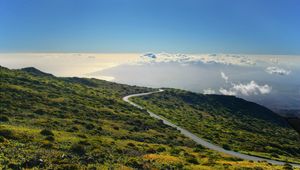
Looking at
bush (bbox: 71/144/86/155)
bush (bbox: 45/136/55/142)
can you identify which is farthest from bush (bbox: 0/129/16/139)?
bush (bbox: 71/144/86/155)

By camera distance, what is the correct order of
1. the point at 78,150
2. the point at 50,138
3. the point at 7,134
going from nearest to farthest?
the point at 78,150
the point at 7,134
the point at 50,138

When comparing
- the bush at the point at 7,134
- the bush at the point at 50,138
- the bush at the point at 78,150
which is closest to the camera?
the bush at the point at 78,150

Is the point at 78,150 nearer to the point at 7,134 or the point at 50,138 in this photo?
the point at 50,138

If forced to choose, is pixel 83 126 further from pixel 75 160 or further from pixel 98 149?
pixel 75 160

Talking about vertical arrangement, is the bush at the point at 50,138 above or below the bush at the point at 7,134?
below

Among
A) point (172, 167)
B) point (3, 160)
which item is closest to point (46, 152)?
point (3, 160)

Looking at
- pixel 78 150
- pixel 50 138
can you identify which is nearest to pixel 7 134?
pixel 50 138

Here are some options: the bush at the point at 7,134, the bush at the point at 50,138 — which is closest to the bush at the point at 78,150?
the bush at the point at 50,138

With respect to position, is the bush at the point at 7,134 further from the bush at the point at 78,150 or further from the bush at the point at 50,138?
the bush at the point at 78,150

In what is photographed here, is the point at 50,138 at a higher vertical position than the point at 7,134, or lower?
lower

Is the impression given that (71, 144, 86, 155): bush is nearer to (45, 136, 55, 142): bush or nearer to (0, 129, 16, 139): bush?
(45, 136, 55, 142): bush

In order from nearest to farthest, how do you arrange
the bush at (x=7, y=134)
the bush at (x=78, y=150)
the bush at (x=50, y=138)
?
the bush at (x=78, y=150) → the bush at (x=7, y=134) → the bush at (x=50, y=138)

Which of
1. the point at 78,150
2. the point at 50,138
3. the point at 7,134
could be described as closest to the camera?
the point at 78,150
